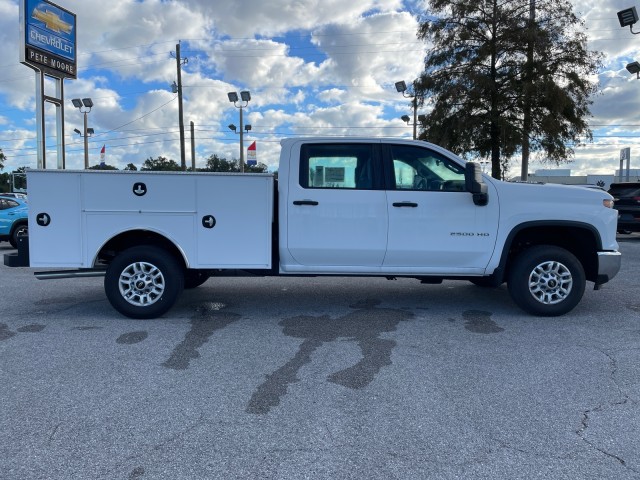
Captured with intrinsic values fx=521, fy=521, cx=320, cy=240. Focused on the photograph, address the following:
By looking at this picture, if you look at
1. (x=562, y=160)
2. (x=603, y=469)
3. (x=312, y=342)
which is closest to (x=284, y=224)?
(x=312, y=342)

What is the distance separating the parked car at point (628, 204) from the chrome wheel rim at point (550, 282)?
34.5 ft

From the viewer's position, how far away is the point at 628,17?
57.8ft

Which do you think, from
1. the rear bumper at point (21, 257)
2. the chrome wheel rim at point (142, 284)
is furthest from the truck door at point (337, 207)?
the rear bumper at point (21, 257)

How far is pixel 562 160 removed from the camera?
2191cm

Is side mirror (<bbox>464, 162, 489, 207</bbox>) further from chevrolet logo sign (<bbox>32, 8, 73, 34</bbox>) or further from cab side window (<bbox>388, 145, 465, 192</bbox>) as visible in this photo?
chevrolet logo sign (<bbox>32, 8, 73, 34</bbox>)

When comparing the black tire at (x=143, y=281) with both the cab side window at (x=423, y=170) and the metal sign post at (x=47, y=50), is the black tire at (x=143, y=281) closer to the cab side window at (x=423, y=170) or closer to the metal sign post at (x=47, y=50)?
the cab side window at (x=423, y=170)

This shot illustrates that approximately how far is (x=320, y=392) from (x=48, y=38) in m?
19.2

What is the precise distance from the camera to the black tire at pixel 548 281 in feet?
19.8

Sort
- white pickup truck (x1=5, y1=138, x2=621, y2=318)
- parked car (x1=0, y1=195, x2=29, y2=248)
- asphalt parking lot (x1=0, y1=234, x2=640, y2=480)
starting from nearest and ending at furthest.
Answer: asphalt parking lot (x1=0, y1=234, x2=640, y2=480) → white pickup truck (x1=5, y1=138, x2=621, y2=318) → parked car (x1=0, y1=195, x2=29, y2=248)

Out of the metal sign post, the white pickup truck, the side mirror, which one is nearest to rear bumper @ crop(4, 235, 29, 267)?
the white pickup truck

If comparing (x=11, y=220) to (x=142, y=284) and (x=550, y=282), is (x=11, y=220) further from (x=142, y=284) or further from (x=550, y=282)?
(x=550, y=282)

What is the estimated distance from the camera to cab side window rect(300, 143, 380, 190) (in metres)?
5.97

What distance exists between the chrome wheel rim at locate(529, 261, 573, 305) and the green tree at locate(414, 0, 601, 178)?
15.6 m

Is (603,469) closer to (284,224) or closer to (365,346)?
(365,346)
